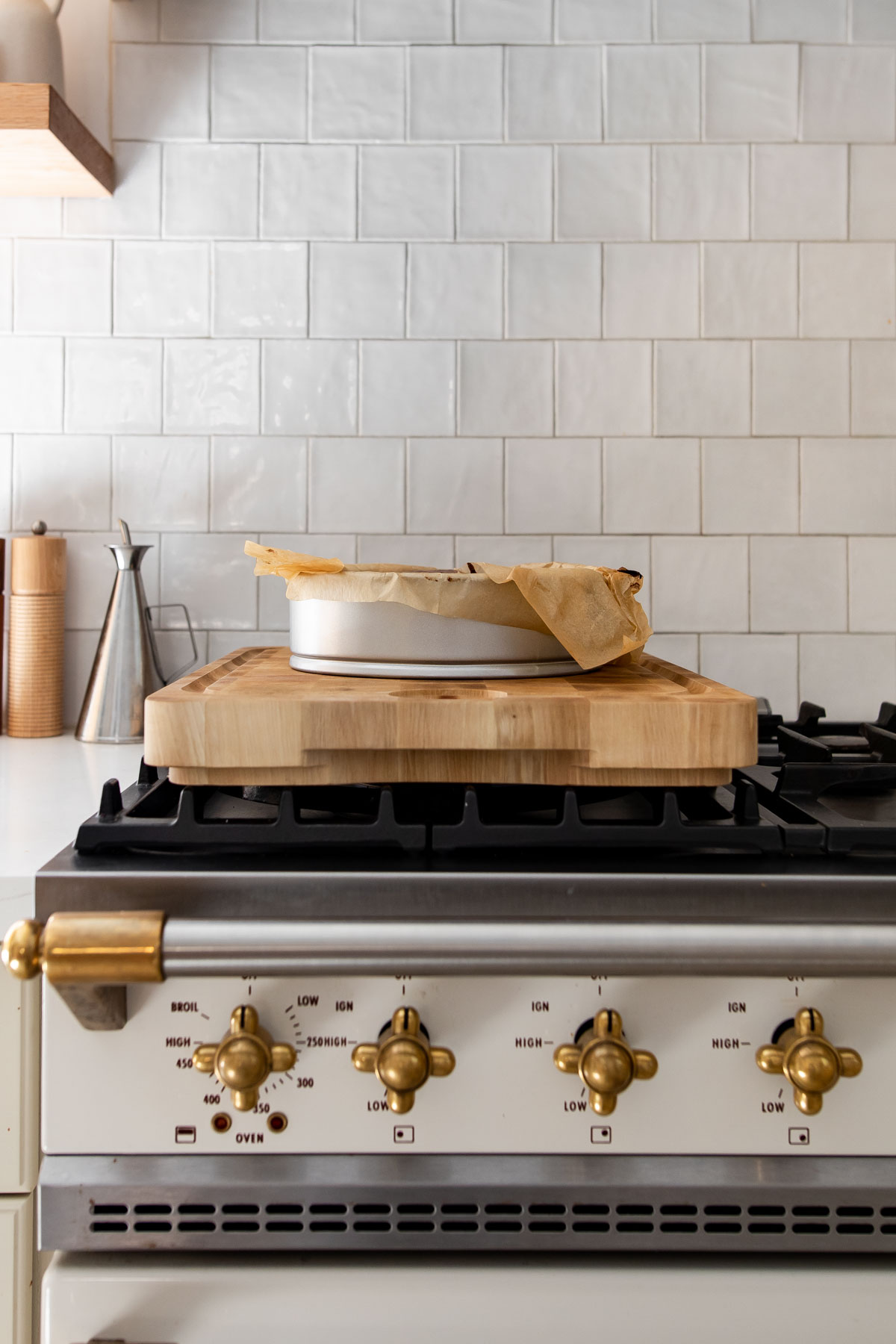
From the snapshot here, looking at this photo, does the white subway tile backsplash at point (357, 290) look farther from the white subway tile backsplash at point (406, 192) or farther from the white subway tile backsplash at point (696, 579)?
the white subway tile backsplash at point (696, 579)

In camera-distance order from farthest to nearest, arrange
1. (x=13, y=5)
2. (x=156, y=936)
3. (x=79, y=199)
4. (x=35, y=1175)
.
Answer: (x=79, y=199), (x=13, y=5), (x=35, y=1175), (x=156, y=936)

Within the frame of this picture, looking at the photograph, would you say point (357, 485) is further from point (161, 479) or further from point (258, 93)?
point (258, 93)

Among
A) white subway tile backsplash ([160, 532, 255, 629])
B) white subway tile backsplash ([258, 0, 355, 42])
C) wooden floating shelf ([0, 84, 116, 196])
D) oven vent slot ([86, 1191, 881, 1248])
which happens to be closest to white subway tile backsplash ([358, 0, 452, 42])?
white subway tile backsplash ([258, 0, 355, 42])

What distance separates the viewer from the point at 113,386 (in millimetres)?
1457

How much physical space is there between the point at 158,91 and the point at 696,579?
3.37 ft

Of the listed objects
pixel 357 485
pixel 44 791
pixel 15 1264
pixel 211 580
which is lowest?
pixel 15 1264

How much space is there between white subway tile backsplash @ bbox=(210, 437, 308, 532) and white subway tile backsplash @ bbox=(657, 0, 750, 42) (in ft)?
2.55

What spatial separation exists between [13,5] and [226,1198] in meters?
1.38

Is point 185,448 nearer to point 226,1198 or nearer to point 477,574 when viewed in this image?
point 477,574

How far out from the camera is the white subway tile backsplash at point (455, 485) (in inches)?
57.4

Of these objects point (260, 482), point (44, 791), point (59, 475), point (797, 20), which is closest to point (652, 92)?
point (797, 20)

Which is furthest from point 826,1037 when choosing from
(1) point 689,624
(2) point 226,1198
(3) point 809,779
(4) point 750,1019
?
(1) point 689,624

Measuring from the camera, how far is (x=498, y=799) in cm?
86

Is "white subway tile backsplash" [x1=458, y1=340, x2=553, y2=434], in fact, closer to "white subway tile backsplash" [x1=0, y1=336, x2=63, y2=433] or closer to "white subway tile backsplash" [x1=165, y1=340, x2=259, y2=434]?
"white subway tile backsplash" [x1=165, y1=340, x2=259, y2=434]
